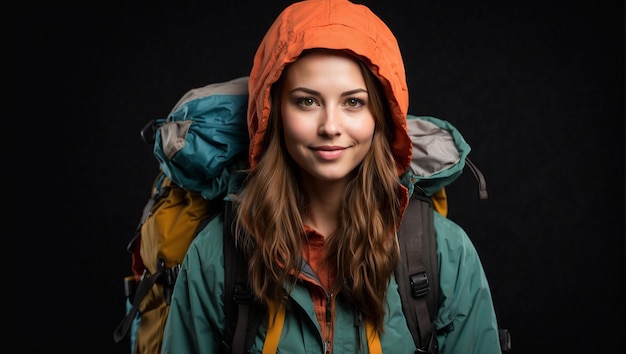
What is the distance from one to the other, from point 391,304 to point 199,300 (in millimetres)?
522

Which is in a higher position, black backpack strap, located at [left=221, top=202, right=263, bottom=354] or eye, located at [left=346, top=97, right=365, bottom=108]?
eye, located at [left=346, top=97, right=365, bottom=108]

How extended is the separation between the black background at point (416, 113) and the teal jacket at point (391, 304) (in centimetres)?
97

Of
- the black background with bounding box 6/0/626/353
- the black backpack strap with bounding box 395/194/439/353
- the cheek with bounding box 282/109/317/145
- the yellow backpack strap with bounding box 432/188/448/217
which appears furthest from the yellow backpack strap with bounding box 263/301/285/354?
the black background with bounding box 6/0/626/353

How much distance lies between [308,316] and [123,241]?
1.42 meters

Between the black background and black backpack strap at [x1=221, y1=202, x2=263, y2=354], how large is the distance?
1184 mm

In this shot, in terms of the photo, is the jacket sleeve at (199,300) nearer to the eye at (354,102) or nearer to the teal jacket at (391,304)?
the teal jacket at (391,304)

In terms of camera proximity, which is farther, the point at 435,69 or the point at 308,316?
the point at 435,69

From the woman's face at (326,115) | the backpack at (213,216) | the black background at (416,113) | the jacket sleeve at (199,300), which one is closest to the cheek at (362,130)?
the woman's face at (326,115)

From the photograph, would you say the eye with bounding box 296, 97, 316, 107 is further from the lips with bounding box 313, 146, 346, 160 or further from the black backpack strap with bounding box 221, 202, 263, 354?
the black backpack strap with bounding box 221, 202, 263, 354

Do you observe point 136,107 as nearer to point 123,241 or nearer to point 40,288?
point 123,241

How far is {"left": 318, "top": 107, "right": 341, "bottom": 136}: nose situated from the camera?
80.1 inches

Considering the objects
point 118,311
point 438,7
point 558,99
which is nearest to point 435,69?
point 438,7

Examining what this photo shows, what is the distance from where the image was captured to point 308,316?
2.16 m

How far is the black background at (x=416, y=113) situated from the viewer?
124 inches
